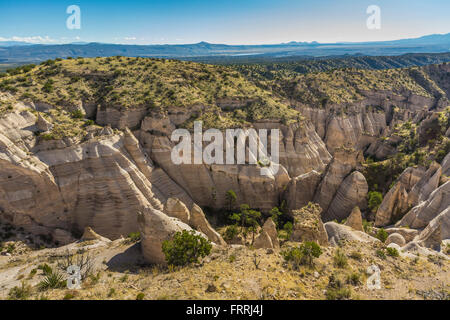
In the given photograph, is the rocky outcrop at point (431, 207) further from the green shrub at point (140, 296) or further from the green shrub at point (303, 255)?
the green shrub at point (140, 296)

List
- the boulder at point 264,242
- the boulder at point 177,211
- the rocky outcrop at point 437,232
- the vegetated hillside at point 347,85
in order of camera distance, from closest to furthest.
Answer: the rocky outcrop at point 437,232 < the boulder at point 264,242 < the boulder at point 177,211 < the vegetated hillside at point 347,85

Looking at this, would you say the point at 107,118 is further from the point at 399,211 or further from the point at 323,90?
the point at 323,90

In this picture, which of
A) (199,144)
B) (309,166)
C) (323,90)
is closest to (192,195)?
(199,144)

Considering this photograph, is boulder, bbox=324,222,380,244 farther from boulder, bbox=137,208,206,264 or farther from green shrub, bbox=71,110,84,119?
green shrub, bbox=71,110,84,119

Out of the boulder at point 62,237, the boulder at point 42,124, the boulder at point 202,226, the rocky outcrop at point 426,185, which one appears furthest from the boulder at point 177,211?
the rocky outcrop at point 426,185

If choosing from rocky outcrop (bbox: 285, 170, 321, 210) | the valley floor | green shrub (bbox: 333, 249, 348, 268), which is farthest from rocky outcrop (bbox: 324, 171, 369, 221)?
green shrub (bbox: 333, 249, 348, 268)
